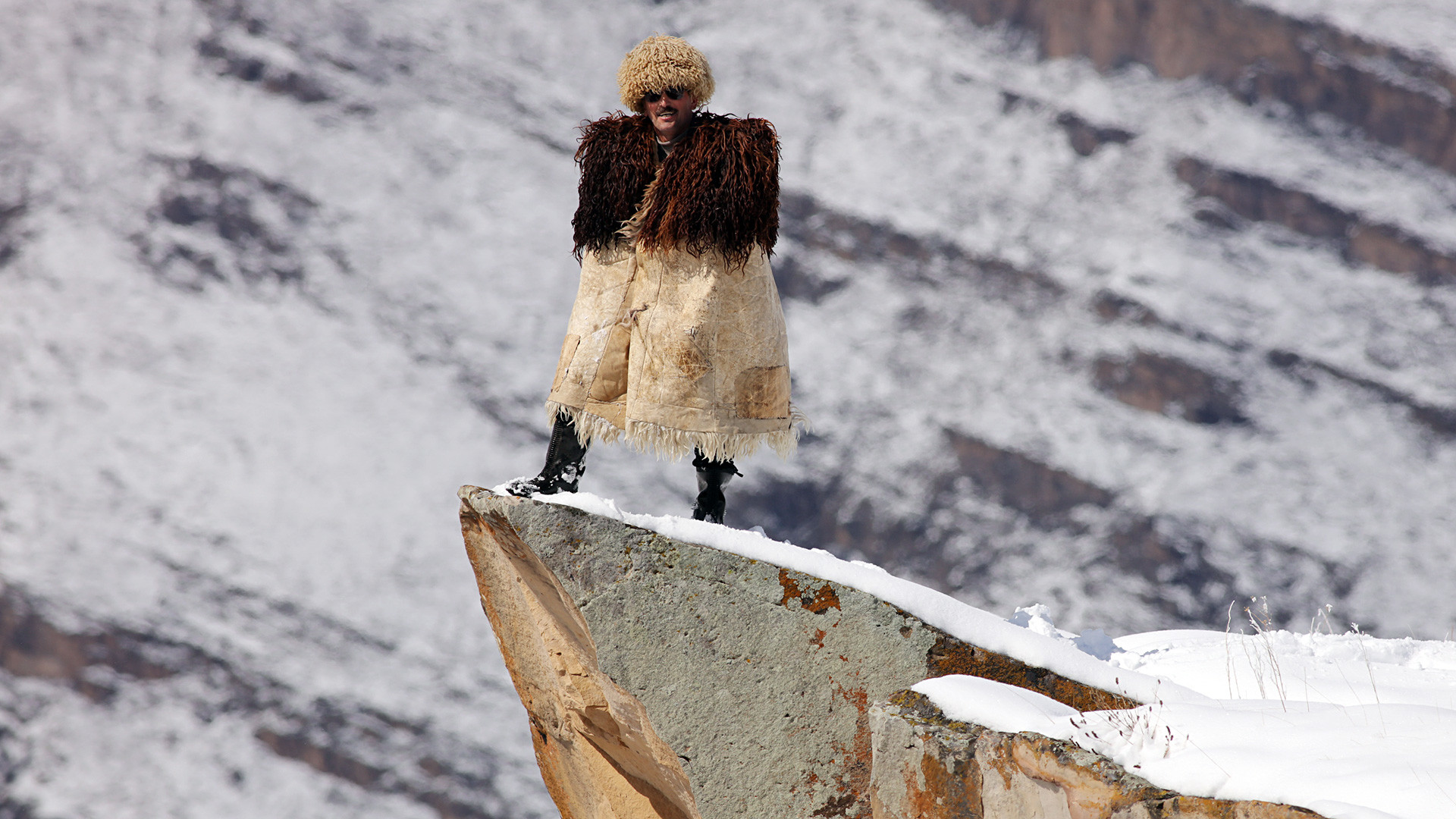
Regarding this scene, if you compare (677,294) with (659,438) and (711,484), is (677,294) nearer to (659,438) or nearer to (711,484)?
(659,438)

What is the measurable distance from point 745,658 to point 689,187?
1374 millimetres

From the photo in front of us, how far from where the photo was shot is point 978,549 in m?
21.4

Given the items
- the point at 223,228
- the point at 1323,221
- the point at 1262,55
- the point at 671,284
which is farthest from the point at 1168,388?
the point at 671,284

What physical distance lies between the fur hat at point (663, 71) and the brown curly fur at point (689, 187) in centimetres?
9

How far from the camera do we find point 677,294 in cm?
362

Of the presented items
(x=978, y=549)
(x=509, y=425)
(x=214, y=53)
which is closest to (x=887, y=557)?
(x=978, y=549)

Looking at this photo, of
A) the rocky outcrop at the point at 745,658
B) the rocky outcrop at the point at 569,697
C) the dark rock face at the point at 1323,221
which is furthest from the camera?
the dark rock face at the point at 1323,221

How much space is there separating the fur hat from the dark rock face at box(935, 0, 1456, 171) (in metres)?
23.1

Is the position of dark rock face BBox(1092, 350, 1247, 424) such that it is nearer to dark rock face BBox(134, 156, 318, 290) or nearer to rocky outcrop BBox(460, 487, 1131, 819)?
dark rock face BBox(134, 156, 318, 290)

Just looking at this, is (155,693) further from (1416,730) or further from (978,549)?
(1416,730)

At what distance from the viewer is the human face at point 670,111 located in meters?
3.62

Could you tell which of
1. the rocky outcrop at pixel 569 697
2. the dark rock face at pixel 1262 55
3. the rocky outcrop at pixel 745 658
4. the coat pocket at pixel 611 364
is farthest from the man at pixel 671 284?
the dark rock face at pixel 1262 55

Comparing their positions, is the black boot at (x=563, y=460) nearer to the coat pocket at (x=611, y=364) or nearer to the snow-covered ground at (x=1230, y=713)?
the coat pocket at (x=611, y=364)

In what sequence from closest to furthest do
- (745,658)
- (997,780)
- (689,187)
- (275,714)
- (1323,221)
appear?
(997,780) < (745,658) < (689,187) < (275,714) < (1323,221)
